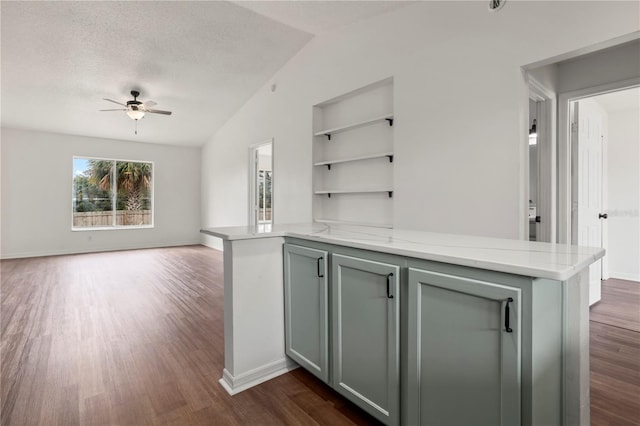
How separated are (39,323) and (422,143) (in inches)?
156

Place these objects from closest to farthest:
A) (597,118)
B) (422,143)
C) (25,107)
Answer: (422,143)
(597,118)
(25,107)

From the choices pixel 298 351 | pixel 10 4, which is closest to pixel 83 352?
pixel 298 351

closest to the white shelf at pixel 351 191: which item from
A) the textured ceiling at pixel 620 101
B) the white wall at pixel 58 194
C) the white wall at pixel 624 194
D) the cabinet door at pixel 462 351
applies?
the cabinet door at pixel 462 351

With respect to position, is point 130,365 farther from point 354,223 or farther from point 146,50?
point 146,50

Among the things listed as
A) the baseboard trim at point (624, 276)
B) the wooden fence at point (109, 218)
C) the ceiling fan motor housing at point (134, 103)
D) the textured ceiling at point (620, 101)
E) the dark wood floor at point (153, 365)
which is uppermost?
the ceiling fan motor housing at point (134, 103)

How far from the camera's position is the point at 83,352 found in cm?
249

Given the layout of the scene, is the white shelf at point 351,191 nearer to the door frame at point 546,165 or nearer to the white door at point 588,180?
the door frame at point 546,165

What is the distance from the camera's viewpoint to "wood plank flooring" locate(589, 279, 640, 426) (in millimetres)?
1783

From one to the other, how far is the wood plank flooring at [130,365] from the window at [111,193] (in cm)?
321

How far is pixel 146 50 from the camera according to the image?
4.16 m

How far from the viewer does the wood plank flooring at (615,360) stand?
1783mm

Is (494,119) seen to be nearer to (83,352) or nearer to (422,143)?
(422,143)

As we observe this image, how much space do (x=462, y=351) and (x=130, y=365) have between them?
2.20 m

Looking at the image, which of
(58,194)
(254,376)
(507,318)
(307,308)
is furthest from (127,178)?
(507,318)
